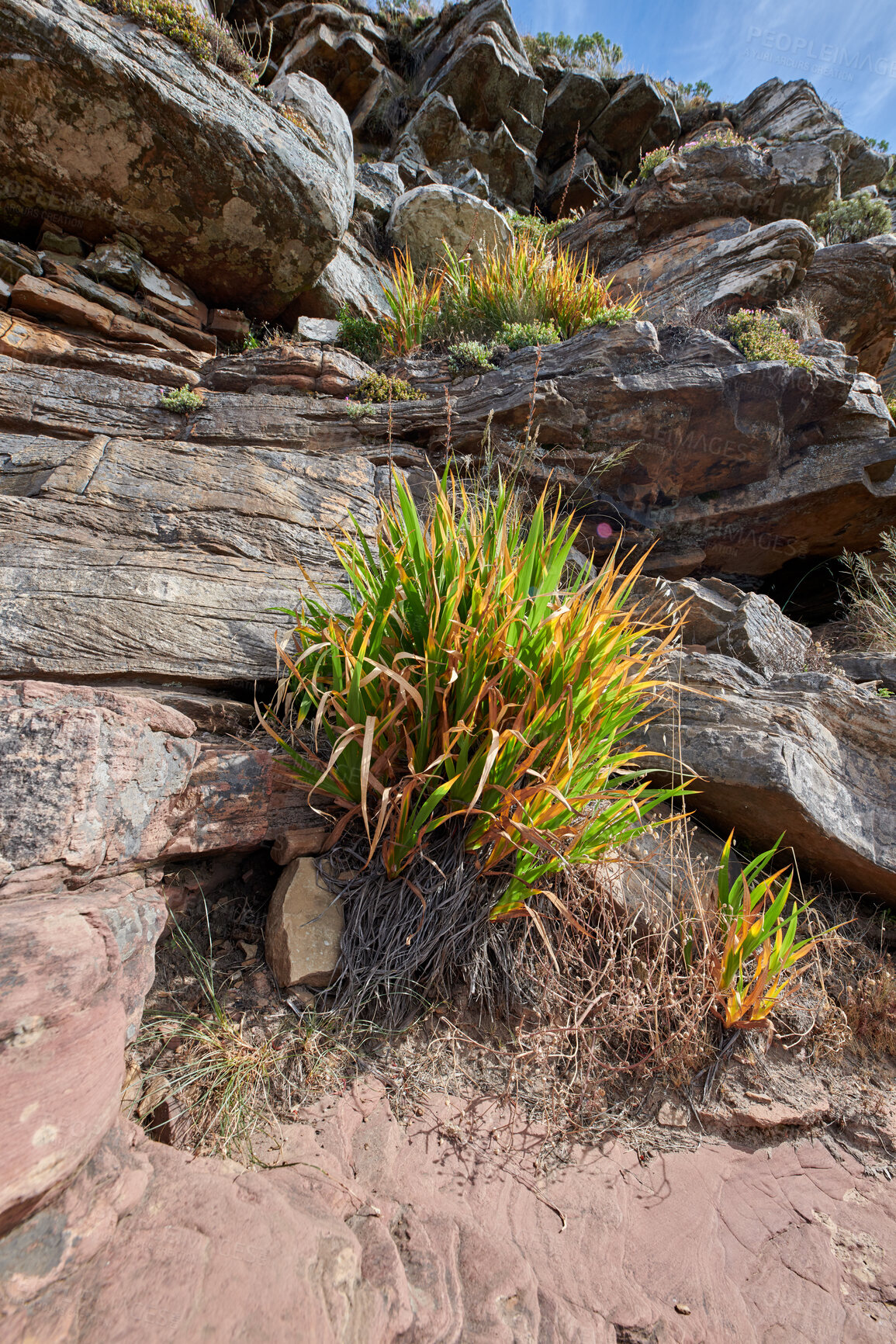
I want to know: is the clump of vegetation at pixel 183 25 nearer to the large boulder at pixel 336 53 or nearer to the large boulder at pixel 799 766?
the large boulder at pixel 799 766

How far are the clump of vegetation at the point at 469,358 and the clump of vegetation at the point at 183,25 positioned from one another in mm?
3501

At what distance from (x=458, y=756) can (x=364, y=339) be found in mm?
5566

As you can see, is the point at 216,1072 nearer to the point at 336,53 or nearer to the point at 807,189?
the point at 807,189

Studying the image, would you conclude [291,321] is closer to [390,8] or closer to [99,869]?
[99,869]

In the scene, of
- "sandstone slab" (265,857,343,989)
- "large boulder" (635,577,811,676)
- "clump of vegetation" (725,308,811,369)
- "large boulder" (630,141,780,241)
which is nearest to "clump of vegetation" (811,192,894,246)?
"large boulder" (630,141,780,241)

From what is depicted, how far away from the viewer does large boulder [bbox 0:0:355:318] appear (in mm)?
4676

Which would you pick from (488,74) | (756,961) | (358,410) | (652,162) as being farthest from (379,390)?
(488,74)

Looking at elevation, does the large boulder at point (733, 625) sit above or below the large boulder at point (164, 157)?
below

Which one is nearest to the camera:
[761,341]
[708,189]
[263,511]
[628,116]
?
[263,511]

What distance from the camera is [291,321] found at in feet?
22.0

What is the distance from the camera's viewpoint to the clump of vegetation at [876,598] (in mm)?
4957

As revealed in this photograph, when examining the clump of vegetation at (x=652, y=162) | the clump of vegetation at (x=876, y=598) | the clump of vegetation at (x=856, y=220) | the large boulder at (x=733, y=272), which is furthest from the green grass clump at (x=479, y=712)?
the clump of vegetation at (x=856, y=220)

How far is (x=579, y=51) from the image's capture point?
14.8 metres

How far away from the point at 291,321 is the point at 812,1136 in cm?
804
